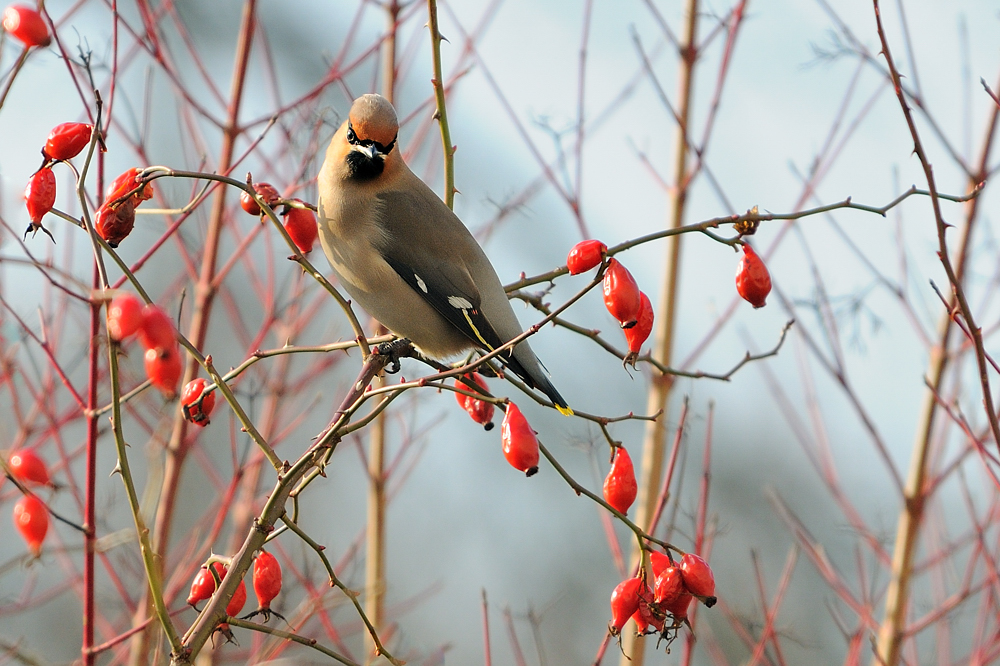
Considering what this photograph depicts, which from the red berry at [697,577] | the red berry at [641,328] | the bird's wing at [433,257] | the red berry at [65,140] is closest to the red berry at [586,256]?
the red berry at [641,328]

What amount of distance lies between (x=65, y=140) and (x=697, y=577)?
4.55 feet

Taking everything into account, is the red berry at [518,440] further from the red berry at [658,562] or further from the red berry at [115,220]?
the red berry at [115,220]

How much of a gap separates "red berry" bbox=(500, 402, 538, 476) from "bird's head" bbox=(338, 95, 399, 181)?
1.24m

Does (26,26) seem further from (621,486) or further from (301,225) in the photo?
(621,486)

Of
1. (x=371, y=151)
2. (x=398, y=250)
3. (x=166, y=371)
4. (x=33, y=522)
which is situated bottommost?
(x=33, y=522)

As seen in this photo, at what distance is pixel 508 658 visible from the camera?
11.0 m

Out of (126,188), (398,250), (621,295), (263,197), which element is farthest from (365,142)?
(621,295)

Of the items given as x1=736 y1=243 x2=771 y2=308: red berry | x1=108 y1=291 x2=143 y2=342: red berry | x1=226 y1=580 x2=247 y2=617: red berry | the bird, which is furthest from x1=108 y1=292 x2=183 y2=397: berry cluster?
the bird

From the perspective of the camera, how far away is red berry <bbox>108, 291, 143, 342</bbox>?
4.32 ft

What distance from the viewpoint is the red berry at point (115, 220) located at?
1785mm

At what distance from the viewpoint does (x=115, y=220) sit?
5.87 ft

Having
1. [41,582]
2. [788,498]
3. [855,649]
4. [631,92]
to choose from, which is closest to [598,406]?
[788,498]

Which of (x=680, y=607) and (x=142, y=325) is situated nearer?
(x=142, y=325)

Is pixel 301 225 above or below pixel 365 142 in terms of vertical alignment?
below
